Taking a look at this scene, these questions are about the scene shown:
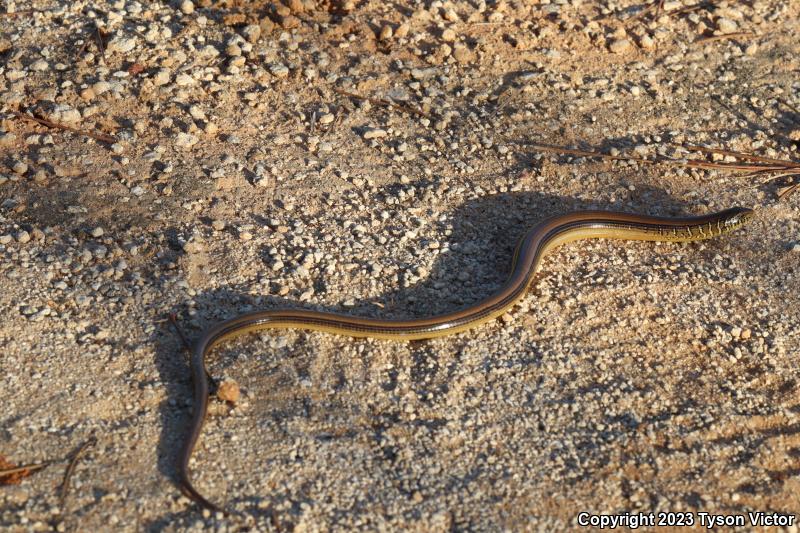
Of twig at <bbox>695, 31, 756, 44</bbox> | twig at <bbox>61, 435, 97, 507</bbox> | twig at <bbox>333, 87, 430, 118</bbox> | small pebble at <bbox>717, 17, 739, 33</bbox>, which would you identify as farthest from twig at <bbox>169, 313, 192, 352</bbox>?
small pebble at <bbox>717, 17, 739, 33</bbox>

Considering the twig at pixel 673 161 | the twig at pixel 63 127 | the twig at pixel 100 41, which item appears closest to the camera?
the twig at pixel 63 127

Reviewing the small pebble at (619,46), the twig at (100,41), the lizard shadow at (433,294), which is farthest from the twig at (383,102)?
the small pebble at (619,46)

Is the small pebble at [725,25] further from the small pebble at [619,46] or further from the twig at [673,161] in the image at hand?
the twig at [673,161]

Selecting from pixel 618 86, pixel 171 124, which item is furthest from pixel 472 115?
pixel 171 124

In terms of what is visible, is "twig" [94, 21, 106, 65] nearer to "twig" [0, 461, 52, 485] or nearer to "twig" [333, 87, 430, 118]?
"twig" [333, 87, 430, 118]

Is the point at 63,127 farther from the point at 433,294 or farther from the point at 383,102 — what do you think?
the point at 433,294

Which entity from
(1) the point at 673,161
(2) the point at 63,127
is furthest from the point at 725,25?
(2) the point at 63,127
